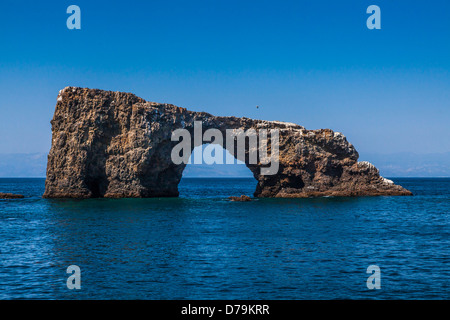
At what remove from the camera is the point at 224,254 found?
2675cm

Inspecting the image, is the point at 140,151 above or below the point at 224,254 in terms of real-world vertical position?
above

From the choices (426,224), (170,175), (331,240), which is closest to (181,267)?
(331,240)

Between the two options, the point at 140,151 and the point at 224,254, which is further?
the point at 140,151

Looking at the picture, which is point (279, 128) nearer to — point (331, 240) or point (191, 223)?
point (191, 223)

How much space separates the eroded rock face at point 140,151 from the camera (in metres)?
65.5

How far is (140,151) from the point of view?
218 ft

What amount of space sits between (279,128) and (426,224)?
34663mm

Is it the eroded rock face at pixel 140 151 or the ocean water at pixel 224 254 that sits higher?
the eroded rock face at pixel 140 151

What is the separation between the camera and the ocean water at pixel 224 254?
19.5 m

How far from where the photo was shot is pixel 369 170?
72.4m

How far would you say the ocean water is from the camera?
64.1ft

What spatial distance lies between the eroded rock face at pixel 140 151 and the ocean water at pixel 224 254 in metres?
18.1

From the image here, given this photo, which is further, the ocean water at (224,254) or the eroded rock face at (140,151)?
the eroded rock face at (140,151)

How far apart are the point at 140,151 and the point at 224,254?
4206 centimetres
